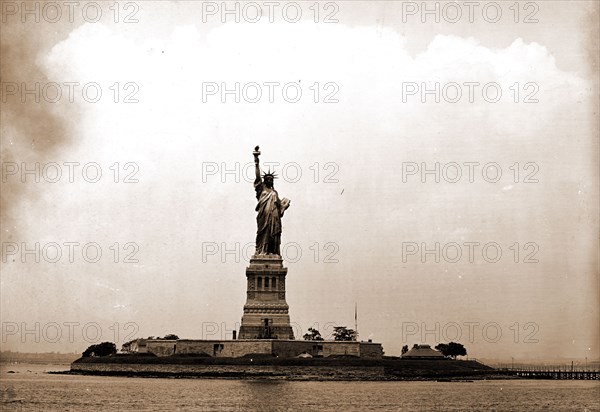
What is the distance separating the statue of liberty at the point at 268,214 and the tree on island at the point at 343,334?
14.5 meters

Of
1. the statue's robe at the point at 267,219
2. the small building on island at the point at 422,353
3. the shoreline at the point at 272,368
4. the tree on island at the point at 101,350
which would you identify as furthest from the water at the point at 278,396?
the tree on island at the point at 101,350

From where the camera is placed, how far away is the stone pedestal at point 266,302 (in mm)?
110312

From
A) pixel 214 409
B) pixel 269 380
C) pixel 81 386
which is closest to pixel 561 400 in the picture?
pixel 269 380

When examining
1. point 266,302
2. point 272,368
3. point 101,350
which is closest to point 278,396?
point 272,368

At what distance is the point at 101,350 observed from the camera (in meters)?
131

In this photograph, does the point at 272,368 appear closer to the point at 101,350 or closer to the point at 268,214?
the point at 268,214

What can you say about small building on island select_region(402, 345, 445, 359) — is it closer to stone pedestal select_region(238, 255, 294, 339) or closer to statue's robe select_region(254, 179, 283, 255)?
stone pedestal select_region(238, 255, 294, 339)

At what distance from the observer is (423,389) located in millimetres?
94938

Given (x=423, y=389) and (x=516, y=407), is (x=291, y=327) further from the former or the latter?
(x=516, y=407)

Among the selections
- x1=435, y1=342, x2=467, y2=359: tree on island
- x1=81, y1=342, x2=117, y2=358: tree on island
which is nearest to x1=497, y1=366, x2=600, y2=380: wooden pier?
x1=435, y1=342, x2=467, y2=359: tree on island

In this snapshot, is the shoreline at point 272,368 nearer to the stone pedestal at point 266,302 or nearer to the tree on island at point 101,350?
the stone pedestal at point 266,302

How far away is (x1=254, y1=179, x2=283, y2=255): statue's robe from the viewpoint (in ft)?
371

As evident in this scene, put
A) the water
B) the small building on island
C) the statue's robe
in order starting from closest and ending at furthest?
the water, the statue's robe, the small building on island

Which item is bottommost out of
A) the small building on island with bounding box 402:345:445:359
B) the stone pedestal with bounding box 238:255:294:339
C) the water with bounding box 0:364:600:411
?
the water with bounding box 0:364:600:411
